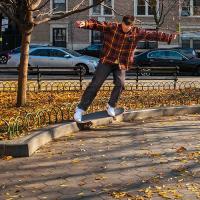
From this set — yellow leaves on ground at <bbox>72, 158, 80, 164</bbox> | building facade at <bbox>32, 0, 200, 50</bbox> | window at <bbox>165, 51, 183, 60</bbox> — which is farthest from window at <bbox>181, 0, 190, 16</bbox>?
yellow leaves on ground at <bbox>72, 158, 80, 164</bbox>

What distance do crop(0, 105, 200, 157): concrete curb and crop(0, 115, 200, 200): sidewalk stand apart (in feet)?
0.39

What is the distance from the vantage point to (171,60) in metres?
29.1

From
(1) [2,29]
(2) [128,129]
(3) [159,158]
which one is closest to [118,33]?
(2) [128,129]

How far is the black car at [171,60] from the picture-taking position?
2861 centimetres

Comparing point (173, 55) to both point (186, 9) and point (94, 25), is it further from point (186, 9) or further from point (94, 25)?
point (186, 9)

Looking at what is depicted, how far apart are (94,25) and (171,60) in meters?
21.2

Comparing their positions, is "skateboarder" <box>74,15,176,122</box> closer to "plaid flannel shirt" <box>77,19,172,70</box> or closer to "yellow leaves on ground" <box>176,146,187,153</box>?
"plaid flannel shirt" <box>77,19,172,70</box>

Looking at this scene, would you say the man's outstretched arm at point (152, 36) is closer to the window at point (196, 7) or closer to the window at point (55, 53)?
the window at point (55, 53)

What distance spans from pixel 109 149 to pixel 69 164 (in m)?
0.97

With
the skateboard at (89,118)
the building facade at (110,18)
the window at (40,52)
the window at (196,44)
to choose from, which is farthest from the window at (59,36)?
the skateboard at (89,118)

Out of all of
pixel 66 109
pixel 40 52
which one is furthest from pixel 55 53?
pixel 66 109

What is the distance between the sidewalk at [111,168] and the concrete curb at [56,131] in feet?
0.39

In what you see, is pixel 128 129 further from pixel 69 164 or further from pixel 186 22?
pixel 186 22

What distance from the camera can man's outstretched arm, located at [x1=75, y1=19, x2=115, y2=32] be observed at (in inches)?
318
